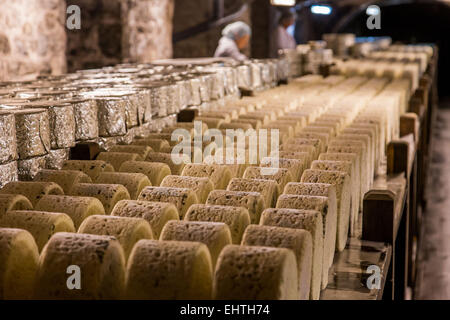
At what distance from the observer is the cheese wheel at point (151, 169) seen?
1518 millimetres

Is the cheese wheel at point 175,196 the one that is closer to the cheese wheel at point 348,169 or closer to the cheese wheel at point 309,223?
the cheese wheel at point 309,223

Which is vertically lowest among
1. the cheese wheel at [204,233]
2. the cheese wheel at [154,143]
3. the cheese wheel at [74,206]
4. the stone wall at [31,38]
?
the cheese wheel at [204,233]

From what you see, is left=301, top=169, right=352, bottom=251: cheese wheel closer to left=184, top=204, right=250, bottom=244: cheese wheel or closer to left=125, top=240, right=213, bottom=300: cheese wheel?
left=184, top=204, right=250, bottom=244: cheese wheel

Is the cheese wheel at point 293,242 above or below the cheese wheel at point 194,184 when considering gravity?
below

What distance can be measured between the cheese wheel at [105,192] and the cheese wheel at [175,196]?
53 millimetres

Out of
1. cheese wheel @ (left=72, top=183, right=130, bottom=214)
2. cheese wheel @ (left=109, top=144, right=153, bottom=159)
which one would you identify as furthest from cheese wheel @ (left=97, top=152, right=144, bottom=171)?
cheese wheel @ (left=72, top=183, right=130, bottom=214)

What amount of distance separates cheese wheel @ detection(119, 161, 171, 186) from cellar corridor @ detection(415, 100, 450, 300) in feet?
8.19

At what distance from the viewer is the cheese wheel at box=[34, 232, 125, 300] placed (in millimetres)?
946

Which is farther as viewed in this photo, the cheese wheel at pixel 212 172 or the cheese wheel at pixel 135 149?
the cheese wheel at pixel 135 149

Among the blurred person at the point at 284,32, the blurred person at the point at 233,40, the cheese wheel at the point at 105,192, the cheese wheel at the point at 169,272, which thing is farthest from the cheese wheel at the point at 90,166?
the blurred person at the point at 284,32

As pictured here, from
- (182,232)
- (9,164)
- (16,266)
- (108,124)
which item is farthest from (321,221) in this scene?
(108,124)

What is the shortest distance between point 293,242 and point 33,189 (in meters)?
0.59
